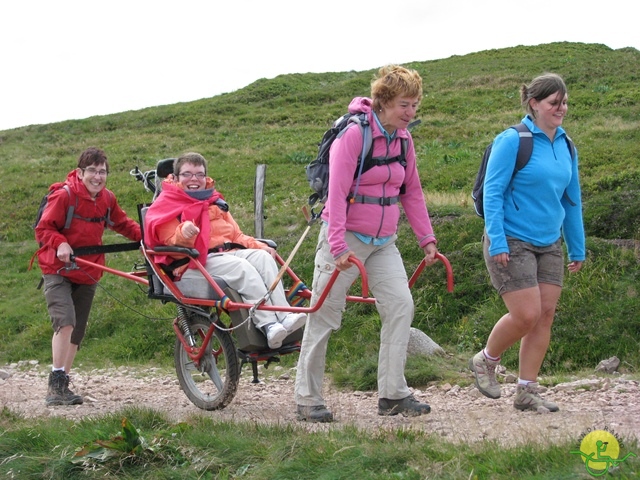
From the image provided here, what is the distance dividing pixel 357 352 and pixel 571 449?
18.9 feet

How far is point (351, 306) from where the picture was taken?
1131 cm

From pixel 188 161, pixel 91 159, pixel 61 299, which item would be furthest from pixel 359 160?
pixel 61 299

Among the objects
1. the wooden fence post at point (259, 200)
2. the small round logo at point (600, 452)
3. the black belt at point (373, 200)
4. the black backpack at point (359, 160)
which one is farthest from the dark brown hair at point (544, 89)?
the wooden fence post at point (259, 200)

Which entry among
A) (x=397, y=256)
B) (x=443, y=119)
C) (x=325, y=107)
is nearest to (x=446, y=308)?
(x=397, y=256)

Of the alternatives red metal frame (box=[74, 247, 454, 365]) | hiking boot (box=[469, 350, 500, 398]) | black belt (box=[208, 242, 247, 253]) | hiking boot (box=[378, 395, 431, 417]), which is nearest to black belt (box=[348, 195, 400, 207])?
A: red metal frame (box=[74, 247, 454, 365])

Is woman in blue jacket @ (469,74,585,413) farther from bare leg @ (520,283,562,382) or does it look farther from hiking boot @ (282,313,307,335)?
hiking boot @ (282,313,307,335)

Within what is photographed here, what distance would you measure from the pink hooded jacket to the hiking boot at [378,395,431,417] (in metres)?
1.14

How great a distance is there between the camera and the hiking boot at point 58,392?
8047 millimetres

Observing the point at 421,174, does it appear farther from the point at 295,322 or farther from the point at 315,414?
the point at 315,414

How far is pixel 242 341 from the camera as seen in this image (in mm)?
6832

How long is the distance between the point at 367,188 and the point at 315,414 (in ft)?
5.48

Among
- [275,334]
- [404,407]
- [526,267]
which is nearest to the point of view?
[526,267]

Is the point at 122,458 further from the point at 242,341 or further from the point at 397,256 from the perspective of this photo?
the point at 397,256

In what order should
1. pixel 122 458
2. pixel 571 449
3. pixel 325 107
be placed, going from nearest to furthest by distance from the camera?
pixel 571 449
pixel 122 458
pixel 325 107
